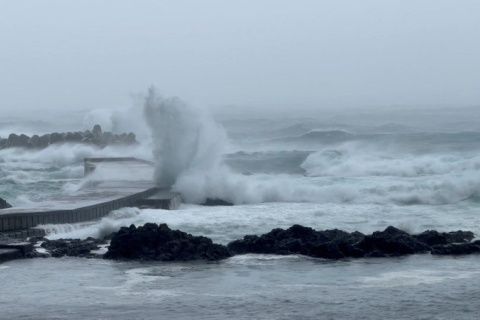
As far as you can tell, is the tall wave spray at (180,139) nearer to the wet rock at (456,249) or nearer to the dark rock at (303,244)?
the dark rock at (303,244)

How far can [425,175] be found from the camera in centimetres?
3195

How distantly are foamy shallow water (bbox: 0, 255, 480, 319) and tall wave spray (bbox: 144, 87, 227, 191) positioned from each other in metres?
12.0

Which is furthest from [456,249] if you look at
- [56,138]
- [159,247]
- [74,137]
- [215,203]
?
[56,138]

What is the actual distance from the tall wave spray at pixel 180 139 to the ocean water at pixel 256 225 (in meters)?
0.04

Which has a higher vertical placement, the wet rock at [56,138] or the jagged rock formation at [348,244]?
the wet rock at [56,138]

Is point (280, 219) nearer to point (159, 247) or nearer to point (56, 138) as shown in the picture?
point (159, 247)

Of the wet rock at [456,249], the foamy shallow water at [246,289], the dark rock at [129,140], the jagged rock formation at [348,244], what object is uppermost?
the dark rock at [129,140]

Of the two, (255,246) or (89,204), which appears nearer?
(255,246)

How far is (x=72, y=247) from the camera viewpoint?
16594 millimetres

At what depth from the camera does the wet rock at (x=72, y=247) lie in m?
16.2

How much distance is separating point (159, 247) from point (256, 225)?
14.5 feet

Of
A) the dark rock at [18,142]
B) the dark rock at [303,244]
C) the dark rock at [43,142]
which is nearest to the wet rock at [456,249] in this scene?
the dark rock at [303,244]

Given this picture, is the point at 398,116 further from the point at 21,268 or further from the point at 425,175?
the point at 21,268

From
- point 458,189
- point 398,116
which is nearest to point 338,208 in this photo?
point 458,189
